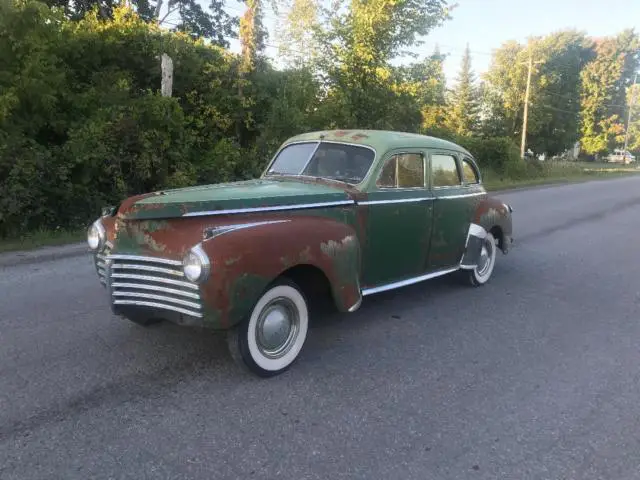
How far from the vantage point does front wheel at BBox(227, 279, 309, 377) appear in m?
3.63

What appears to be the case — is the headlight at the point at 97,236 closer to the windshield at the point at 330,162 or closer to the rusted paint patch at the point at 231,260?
the rusted paint patch at the point at 231,260

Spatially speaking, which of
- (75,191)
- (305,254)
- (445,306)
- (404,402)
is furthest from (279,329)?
(75,191)

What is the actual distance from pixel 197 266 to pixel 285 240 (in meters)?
0.68

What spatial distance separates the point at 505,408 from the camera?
3.43 m

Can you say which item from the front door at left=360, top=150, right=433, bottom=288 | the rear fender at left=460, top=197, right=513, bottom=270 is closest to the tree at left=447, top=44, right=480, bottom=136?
the rear fender at left=460, top=197, right=513, bottom=270

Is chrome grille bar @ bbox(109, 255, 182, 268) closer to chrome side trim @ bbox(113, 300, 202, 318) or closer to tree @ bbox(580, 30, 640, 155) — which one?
chrome side trim @ bbox(113, 300, 202, 318)

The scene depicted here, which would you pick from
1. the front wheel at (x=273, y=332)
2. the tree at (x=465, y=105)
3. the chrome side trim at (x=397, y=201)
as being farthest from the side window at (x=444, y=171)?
the tree at (x=465, y=105)

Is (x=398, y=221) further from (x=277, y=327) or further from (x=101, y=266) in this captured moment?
(x=101, y=266)

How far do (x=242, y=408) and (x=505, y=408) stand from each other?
168 centimetres

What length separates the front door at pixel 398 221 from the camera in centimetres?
469

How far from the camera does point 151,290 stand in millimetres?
3578

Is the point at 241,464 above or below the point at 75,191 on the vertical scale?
below

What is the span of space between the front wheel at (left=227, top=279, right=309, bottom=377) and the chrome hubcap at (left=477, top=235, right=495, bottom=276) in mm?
3210

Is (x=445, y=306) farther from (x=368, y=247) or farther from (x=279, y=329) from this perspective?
(x=279, y=329)
